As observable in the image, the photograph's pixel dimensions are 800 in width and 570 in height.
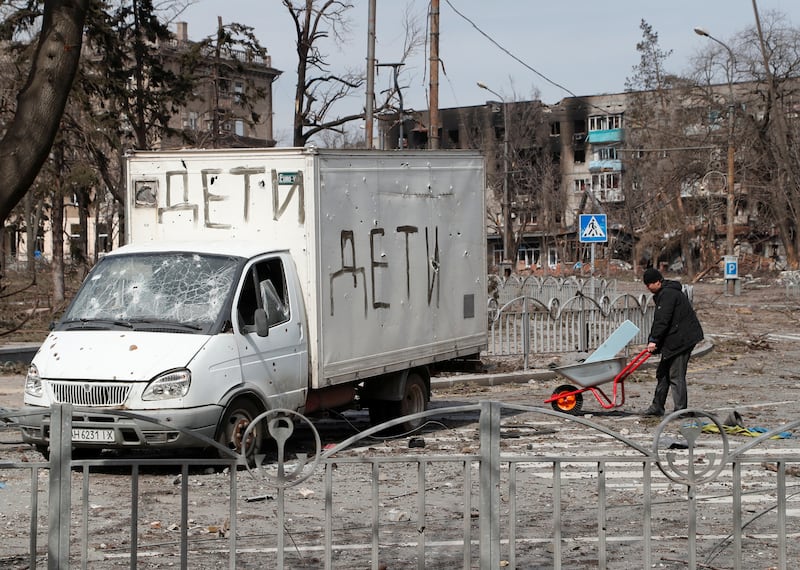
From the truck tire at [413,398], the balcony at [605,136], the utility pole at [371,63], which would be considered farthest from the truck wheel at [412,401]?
the balcony at [605,136]

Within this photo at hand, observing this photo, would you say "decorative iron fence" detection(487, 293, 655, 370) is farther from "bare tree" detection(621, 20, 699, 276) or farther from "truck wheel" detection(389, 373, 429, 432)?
"bare tree" detection(621, 20, 699, 276)

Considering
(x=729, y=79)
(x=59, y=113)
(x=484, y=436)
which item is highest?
(x=729, y=79)

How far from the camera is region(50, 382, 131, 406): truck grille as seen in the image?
984 centimetres

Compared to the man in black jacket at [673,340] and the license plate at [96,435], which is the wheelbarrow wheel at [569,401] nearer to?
the man in black jacket at [673,340]

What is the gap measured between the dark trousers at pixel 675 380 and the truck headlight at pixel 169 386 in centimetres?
615

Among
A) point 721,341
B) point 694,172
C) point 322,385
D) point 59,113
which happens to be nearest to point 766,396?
point 322,385

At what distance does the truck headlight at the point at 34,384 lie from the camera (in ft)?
33.5

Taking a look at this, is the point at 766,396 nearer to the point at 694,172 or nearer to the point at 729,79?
the point at 729,79

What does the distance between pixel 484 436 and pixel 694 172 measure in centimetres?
6819

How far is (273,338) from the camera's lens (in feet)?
35.8

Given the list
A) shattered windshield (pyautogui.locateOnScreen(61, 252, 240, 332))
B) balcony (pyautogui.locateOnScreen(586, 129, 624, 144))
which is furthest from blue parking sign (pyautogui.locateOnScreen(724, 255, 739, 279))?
balcony (pyautogui.locateOnScreen(586, 129, 624, 144))

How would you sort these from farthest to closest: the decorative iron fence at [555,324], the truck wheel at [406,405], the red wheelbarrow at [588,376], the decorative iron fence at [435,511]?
the decorative iron fence at [555,324] < the red wheelbarrow at [588,376] < the truck wheel at [406,405] < the decorative iron fence at [435,511]

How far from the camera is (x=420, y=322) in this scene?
1319 centimetres

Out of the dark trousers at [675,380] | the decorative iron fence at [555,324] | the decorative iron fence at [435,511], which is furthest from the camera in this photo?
the decorative iron fence at [555,324]
